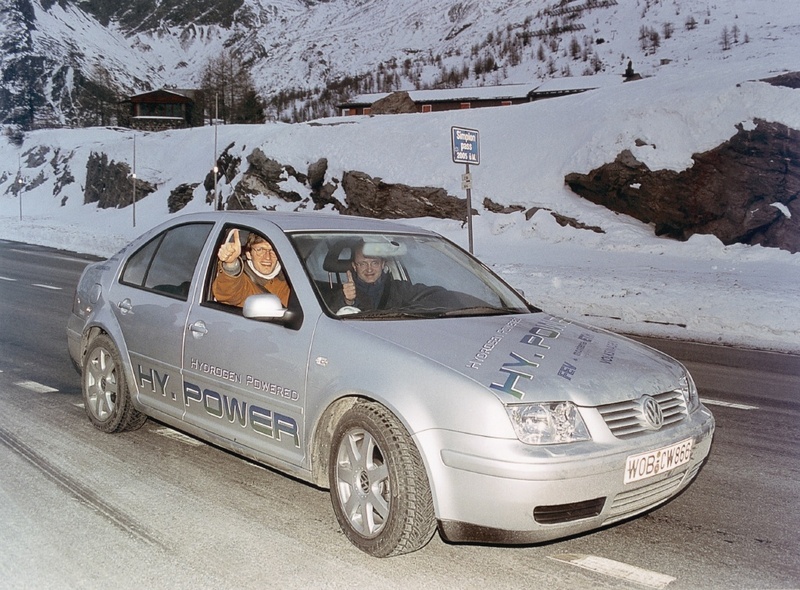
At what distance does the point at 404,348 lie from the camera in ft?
12.3

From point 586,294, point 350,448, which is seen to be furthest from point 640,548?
point 586,294

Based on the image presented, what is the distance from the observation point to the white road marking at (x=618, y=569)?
3.46m

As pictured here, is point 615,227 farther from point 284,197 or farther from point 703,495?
point 703,495

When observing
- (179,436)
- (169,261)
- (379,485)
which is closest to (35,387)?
(179,436)

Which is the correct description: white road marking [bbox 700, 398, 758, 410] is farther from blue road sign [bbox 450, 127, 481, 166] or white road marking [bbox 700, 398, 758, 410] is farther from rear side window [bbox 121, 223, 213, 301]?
blue road sign [bbox 450, 127, 481, 166]

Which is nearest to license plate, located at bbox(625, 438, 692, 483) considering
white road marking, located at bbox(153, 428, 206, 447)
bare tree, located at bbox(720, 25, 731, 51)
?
white road marking, located at bbox(153, 428, 206, 447)

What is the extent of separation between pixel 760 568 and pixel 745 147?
2162 cm

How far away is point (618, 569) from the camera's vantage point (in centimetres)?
359

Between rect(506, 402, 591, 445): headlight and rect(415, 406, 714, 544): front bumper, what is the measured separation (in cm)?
4

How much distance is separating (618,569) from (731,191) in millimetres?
21375

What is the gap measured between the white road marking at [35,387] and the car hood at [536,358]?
405 cm

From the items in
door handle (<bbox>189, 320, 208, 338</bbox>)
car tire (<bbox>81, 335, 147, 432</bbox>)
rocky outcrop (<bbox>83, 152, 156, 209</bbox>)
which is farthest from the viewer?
rocky outcrop (<bbox>83, 152, 156, 209</bbox>)

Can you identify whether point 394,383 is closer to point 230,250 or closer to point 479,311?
point 479,311

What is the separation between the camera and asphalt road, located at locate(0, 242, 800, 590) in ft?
11.5
